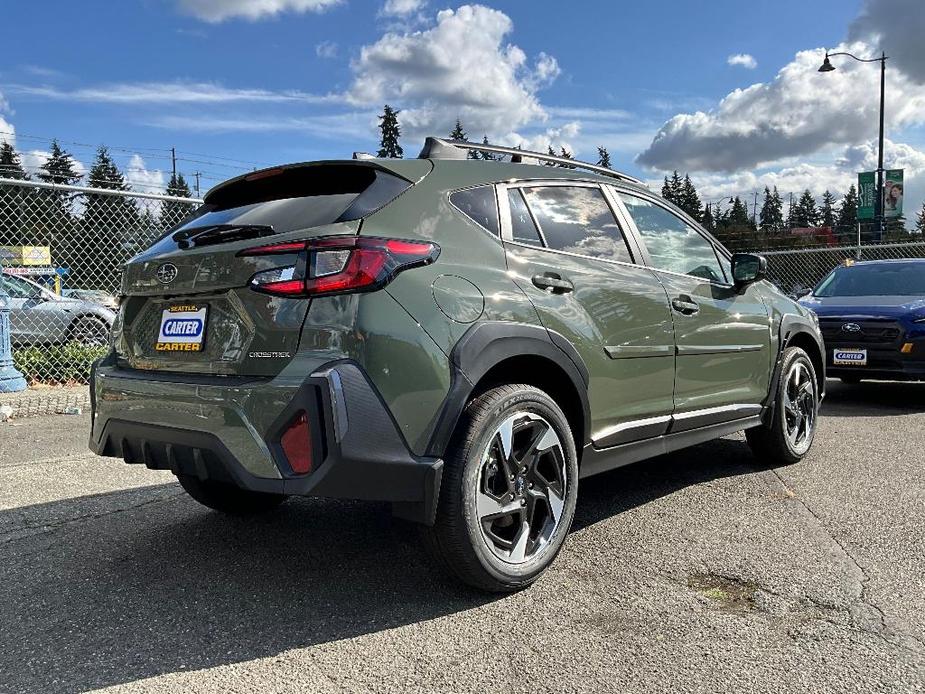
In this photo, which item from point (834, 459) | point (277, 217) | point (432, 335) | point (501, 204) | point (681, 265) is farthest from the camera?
point (834, 459)

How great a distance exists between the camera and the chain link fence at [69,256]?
8.02 meters

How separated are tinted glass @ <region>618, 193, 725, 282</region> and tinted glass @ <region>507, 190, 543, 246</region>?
2.87 ft

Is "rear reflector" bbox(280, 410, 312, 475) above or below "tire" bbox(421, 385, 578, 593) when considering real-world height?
above

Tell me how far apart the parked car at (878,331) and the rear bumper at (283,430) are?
21.7 feet

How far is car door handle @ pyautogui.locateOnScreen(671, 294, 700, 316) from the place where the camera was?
3.93 metres

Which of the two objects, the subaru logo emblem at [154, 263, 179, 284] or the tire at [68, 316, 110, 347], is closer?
the subaru logo emblem at [154, 263, 179, 284]

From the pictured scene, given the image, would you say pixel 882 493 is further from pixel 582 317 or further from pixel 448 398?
pixel 448 398

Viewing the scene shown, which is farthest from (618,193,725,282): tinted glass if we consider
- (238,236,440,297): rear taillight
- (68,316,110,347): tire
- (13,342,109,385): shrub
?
(68,316,110,347): tire

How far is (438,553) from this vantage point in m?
2.79

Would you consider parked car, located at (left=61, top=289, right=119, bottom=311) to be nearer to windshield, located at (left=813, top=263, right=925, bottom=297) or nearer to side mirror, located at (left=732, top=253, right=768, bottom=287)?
side mirror, located at (left=732, top=253, right=768, bottom=287)

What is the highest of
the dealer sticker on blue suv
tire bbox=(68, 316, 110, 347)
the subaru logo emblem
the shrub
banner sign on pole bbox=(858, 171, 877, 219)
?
banner sign on pole bbox=(858, 171, 877, 219)

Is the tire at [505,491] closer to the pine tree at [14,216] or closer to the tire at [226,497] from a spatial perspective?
the tire at [226,497]

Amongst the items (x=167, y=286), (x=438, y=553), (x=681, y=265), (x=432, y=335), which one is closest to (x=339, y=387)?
(x=432, y=335)

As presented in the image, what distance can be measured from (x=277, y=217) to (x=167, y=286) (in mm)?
524
